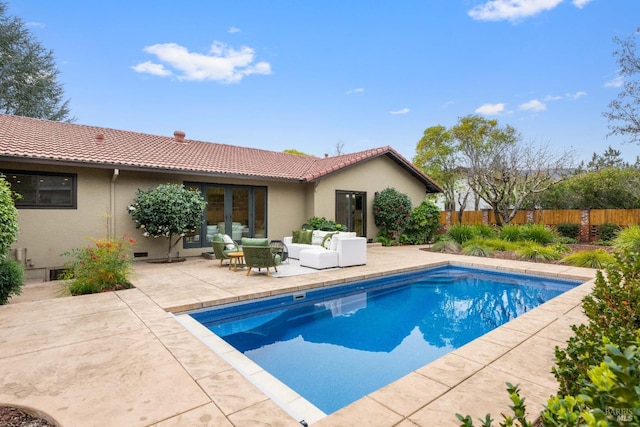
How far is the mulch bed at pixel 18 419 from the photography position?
8.11 ft

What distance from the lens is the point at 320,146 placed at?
30156 mm

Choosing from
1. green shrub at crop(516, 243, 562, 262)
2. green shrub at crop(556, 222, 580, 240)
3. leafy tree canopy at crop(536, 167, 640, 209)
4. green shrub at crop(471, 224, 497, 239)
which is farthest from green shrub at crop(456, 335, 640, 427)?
leafy tree canopy at crop(536, 167, 640, 209)

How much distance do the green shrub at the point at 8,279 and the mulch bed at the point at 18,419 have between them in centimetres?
399

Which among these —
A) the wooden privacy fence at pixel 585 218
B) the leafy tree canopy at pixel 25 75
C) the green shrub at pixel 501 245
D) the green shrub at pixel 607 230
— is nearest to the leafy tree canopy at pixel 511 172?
the wooden privacy fence at pixel 585 218

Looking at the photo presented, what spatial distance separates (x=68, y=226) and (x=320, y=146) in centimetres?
2308

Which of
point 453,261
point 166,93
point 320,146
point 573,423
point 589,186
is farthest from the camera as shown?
point 320,146

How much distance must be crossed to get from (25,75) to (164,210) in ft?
64.5

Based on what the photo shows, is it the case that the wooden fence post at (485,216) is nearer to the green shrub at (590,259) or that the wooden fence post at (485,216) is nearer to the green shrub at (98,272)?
the green shrub at (590,259)

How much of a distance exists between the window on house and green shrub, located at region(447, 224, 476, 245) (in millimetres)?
13532

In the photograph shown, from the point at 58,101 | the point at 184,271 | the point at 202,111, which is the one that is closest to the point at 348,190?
the point at 184,271

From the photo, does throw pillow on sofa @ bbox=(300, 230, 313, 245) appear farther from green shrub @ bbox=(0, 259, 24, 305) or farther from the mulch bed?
the mulch bed

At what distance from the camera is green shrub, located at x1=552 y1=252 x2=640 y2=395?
1874mm

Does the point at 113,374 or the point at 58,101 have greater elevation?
the point at 58,101

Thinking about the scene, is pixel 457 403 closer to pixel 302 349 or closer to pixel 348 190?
pixel 302 349
